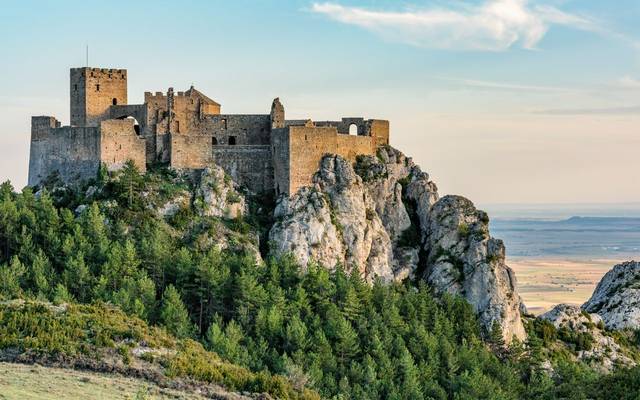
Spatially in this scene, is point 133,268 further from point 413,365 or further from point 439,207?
point 439,207

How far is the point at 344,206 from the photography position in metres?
88.4

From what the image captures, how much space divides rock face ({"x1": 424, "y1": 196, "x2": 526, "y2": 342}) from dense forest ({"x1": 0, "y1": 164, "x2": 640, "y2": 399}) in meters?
2.19

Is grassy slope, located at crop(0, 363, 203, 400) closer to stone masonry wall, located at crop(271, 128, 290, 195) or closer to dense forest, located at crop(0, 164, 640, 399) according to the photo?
dense forest, located at crop(0, 164, 640, 399)

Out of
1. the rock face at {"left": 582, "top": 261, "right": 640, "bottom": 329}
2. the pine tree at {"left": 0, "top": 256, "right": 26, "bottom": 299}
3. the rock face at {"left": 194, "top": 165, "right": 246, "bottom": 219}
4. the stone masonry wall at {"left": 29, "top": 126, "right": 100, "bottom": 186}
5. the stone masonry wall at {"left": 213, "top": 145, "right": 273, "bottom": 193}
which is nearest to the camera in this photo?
the pine tree at {"left": 0, "top": 256, "right": 26, "bottom": 299}

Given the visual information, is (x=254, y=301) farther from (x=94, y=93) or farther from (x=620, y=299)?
(x=620, y=299)

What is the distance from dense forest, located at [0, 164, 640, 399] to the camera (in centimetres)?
7069

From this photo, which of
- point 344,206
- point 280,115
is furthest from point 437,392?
point 280,115

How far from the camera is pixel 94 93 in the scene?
86.4 m

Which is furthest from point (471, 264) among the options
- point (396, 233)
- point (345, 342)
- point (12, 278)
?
point (12, 278)

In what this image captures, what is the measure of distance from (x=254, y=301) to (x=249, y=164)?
48.9 feet

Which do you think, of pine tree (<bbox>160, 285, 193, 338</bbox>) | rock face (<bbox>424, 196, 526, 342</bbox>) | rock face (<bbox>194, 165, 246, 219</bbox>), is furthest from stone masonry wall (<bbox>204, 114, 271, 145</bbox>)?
pine tree (<bbox>160, 285, 193, 338</bbox>)

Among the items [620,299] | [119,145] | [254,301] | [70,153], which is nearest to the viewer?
[254,301]

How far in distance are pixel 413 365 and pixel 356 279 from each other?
1126 cm

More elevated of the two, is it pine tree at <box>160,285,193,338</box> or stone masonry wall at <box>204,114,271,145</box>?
stone masonry wall at <box>204,114,271,145</box>
